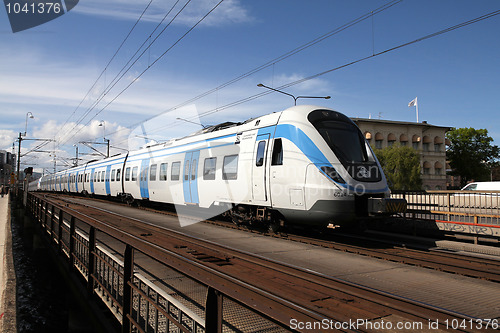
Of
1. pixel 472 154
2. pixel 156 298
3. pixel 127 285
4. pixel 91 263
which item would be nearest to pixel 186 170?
pixel 91 263

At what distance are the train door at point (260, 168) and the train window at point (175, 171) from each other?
18.5ft

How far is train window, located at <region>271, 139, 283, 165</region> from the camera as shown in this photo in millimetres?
10191

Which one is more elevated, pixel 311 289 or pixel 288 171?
pixel 288 171

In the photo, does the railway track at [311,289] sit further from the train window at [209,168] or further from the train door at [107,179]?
the train door at [107,179]

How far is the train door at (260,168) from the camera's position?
419 inches

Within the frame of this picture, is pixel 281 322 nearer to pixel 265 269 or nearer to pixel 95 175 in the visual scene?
pixel 265 269

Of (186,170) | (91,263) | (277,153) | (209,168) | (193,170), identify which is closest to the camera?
(91,263)

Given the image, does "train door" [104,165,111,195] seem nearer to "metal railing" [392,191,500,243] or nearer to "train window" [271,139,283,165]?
"train window" [271,139,283,165]

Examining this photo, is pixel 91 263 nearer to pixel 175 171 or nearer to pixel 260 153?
pixel 260 153

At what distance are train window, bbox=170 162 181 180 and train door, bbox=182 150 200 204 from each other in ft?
2.10

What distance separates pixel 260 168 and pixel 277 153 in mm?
794

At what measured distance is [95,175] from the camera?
29.6 metres

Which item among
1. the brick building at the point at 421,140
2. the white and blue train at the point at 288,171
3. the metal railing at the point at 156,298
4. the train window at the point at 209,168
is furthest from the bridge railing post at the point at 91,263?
the brick building at the point at 421,140

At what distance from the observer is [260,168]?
10781 mm
